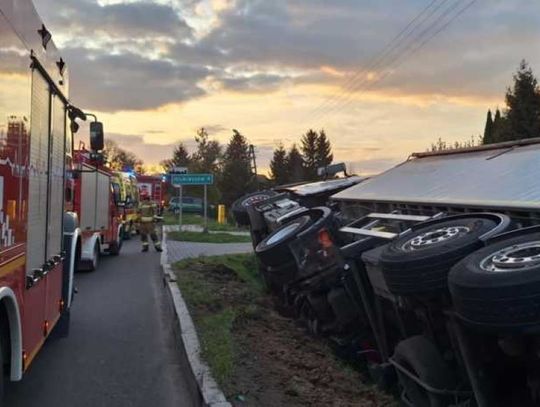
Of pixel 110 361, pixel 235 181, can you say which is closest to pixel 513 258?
pixel 110 361

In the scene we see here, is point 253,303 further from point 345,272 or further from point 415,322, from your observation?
point 415,322

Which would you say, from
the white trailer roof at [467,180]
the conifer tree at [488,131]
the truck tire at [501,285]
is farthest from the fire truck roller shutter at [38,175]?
the conifer tree at [488,131]

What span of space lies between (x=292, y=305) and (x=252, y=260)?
582 cm

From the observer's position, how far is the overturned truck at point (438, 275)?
3781 mm

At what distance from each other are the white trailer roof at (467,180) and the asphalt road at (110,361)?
295 centimetres

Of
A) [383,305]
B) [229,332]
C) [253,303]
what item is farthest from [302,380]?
[253,303]

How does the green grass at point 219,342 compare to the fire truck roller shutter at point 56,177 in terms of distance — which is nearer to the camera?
the green grass at point 219,342

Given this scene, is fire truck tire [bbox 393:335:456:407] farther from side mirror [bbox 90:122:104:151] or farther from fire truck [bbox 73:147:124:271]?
fire truck [bbox 73:147:124:271]

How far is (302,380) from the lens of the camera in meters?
6.52

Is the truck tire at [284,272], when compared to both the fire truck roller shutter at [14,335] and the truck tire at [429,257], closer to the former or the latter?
the truck tire at [429,257]

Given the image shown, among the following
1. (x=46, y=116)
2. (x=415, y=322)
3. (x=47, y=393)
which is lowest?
(x=47, y=393)

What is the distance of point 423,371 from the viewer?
493 cm

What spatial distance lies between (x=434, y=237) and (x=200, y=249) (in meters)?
15.8

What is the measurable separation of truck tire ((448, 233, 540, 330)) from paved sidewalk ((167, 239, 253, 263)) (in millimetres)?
13497
